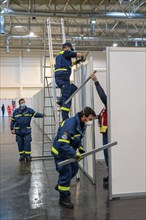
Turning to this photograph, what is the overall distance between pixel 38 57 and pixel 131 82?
68.0 ft

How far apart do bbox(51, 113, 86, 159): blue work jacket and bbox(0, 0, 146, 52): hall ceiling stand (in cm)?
364

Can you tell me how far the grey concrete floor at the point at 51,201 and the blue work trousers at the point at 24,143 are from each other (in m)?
1.02

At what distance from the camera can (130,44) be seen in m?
17.8

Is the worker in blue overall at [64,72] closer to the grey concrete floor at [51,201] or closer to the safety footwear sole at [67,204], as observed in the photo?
the grey concrete floor at [51,201]

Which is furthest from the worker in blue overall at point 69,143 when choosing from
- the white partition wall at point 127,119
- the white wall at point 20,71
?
the white wall at point 20,71

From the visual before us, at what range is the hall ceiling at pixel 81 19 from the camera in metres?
10.7

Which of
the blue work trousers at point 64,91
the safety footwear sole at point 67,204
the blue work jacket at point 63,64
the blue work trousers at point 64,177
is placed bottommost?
the safety footwear sole at point 67,204

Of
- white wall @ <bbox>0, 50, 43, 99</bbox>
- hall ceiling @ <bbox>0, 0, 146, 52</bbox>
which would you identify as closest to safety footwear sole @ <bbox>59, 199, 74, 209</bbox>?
hall ceiling @ <bbox>0, 0, 146, 52</bbox>

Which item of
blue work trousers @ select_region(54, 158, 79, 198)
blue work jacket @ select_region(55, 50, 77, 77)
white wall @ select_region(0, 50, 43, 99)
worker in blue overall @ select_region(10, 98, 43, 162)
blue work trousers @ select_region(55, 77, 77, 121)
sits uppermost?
white wall @ select_region(0, 50, 43, 99)

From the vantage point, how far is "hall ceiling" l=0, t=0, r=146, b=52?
10.7m

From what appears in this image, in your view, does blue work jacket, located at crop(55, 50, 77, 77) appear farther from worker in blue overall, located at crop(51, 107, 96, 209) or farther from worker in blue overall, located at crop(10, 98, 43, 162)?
worker in blue overall, located at crop(10, 98, 43, 162)

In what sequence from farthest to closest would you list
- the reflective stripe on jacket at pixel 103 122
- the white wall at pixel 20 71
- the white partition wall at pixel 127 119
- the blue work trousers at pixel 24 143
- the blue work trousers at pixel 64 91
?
the white wall at pixel 20 71, the blue work trousers at pixel 24 143, the blue work trousers at pixel 64 91, the reflective stripe on jacket at pixel 103 122, the white partition wall at pixel 127 119

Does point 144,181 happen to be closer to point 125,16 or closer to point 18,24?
point 125,16

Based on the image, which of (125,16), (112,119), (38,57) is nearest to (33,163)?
(112,119)
